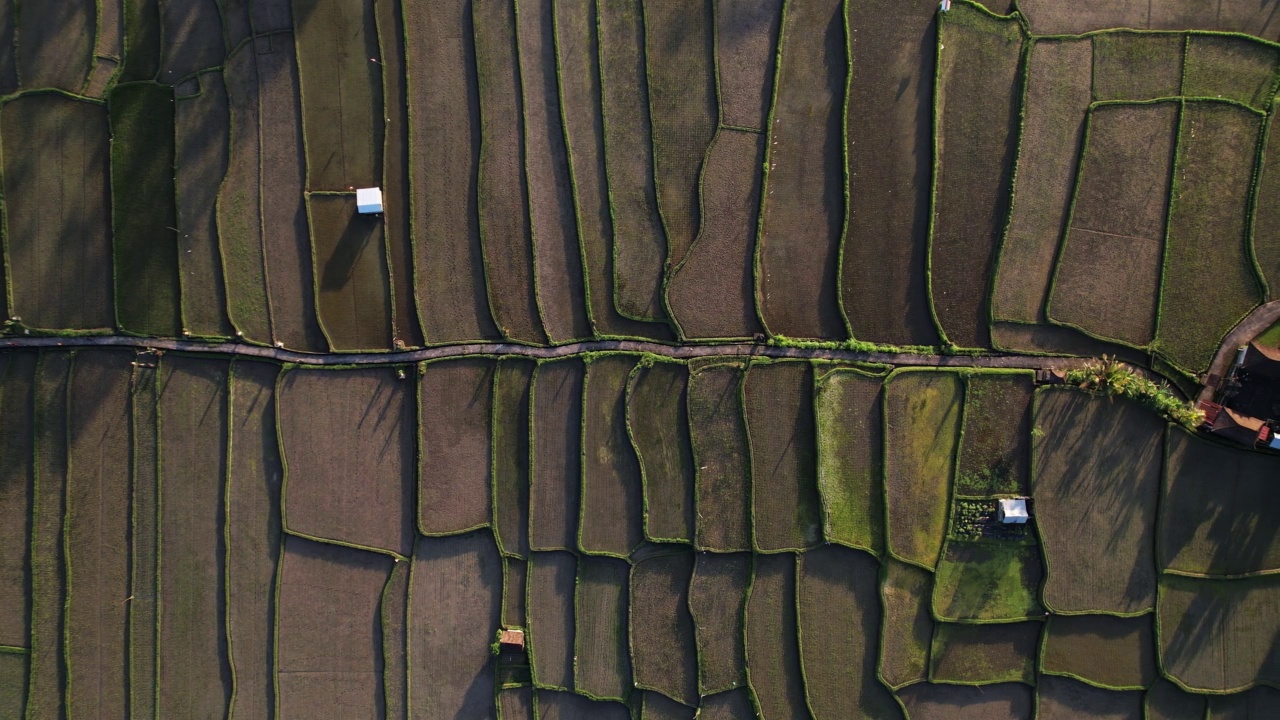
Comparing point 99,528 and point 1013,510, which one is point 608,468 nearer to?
point 1013,510

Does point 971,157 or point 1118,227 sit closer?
point 1118,227

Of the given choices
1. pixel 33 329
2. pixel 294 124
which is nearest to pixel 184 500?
pixel 33 329

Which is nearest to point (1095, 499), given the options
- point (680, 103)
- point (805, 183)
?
point (805, 183)

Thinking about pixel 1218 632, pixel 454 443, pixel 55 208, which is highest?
pixel 55 208

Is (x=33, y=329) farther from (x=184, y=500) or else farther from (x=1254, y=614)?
(x=1254, y=614)

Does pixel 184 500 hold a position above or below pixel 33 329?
below

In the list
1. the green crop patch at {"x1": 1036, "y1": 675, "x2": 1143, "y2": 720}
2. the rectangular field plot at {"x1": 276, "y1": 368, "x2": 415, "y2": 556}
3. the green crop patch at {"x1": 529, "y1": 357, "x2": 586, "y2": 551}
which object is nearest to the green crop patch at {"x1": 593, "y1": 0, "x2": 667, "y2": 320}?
the green crop patch at {"x1": 529, "y1": 357, "x2": 586, "y2": 551}
